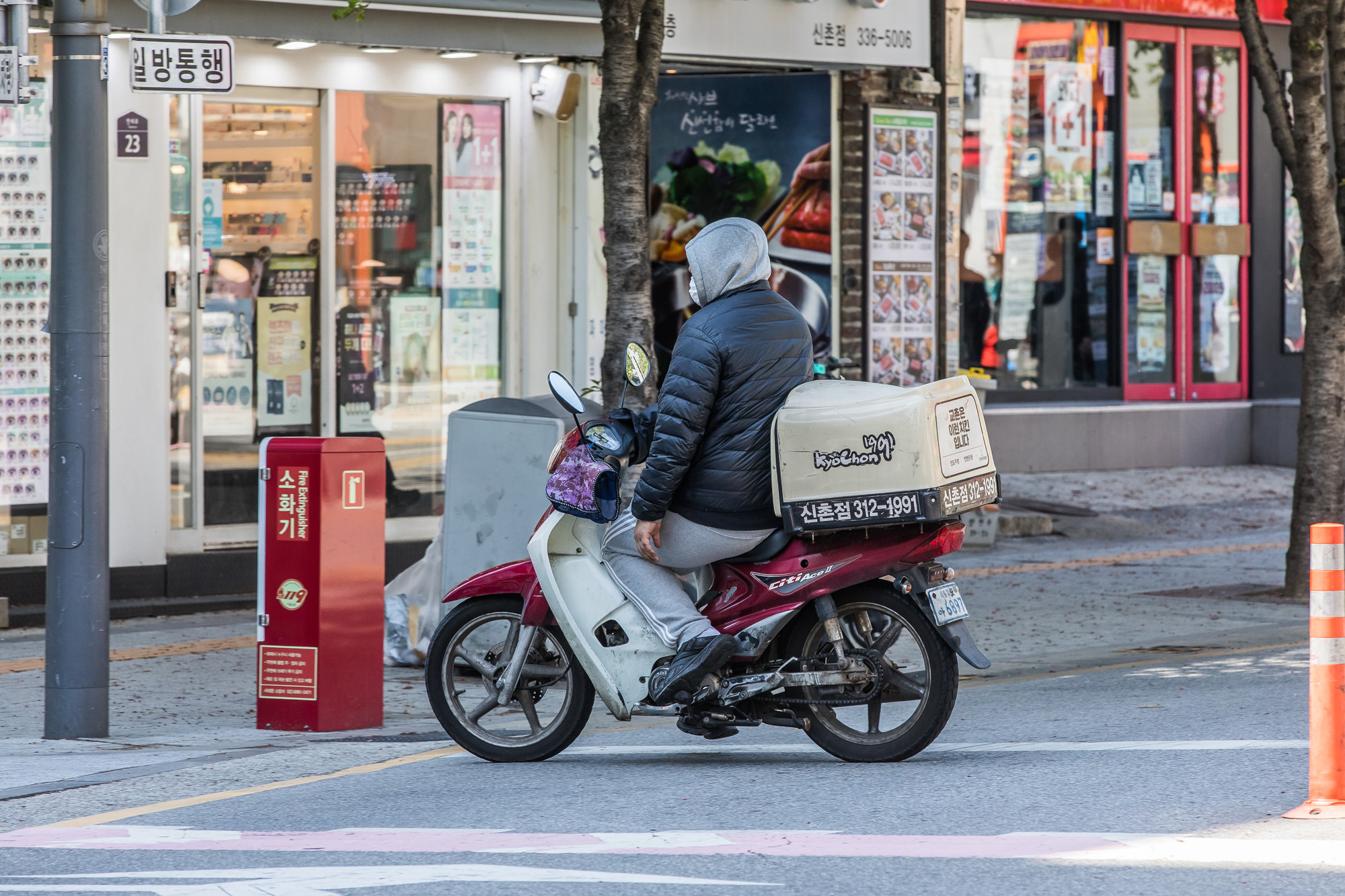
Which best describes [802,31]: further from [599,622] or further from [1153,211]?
[599,622]

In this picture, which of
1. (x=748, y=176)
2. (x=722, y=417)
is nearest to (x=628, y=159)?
(x=722, y=417)

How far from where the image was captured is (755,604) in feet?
20.7

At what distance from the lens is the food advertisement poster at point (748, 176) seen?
13.9 metres

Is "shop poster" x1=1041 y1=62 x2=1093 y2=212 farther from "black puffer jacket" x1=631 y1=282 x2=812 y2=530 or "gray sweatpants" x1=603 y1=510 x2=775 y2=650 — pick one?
"gray sweatpants" x1=603 y1=510 x2=775 y2=650

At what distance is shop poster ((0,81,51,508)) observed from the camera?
10.5 meters

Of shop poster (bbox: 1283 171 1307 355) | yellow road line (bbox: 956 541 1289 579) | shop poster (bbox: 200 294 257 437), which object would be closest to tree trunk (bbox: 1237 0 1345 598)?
yellow road line (bbox: 956 541 1289 579)

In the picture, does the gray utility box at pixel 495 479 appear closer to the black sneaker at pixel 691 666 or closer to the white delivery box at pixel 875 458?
the black sneaker at pixel 691 666

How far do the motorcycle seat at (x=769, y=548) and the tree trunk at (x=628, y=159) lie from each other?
228 centimetres

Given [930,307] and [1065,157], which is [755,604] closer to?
[930,307]

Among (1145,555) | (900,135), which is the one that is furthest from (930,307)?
(1145,555)

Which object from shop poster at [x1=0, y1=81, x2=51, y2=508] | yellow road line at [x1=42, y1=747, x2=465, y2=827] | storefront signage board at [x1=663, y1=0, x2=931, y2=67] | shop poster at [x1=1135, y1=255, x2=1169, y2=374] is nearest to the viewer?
yellow road line at [x1=42, y1=747, x2=465, y2=827]

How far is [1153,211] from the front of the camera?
1794cm

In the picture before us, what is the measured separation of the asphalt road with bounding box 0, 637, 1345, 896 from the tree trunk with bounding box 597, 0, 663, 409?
220cm

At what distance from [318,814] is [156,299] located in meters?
5.71
